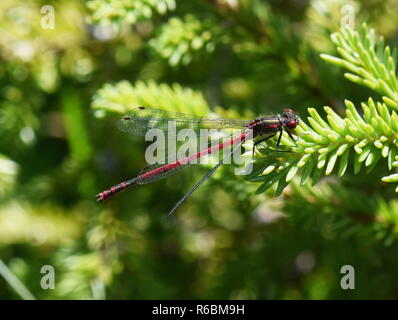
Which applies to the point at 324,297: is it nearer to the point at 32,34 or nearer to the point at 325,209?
the point at 325,209

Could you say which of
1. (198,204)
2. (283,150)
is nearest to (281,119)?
(283,150)

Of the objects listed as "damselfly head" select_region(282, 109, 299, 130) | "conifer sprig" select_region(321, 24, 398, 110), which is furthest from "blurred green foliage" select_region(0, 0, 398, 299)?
"damselfly head" select_region(282, 109, 299, 130)

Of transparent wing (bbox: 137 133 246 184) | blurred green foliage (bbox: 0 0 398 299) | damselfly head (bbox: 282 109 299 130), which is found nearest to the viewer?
damselfly head (bbox: 282 109 299 130)

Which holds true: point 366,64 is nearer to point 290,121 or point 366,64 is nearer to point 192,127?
point 290,121

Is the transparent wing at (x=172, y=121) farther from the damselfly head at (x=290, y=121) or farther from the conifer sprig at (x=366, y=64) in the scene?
the conifer sprig at (x=366, y=64)

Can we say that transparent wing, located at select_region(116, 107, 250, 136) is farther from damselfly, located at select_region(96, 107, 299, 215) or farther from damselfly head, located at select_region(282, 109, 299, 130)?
damselfly head, located at select_region(282, 109, 299, 130)

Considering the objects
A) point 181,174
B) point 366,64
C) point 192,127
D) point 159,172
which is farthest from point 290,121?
point 181,174
